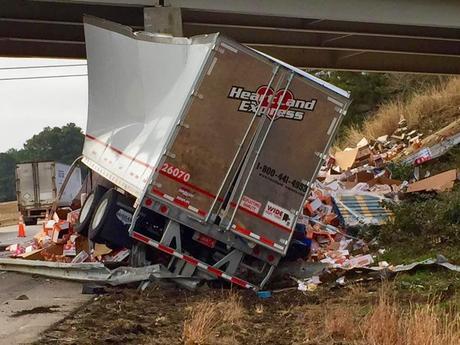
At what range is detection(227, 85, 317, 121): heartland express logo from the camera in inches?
384

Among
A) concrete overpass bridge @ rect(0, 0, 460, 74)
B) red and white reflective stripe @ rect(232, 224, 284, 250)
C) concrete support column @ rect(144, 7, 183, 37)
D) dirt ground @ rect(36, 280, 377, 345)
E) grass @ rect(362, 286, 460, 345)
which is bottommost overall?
dirt ground @ rect(36, 280, 377, 345)

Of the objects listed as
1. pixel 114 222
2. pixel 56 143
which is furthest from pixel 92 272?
pixel 56 143

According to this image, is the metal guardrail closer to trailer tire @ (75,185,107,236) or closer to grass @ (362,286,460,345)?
trailer tire @ (75,185,107,236)

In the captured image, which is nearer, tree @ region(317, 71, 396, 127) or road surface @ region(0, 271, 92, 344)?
road surface @ region(0, 271, 92, 344)

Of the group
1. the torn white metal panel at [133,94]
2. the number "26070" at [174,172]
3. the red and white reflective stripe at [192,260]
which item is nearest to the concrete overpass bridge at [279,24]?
the torn white metal panel at [133,94]

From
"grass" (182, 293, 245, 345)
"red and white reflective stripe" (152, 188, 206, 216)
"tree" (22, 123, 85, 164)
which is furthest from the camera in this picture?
"tree" (22, 123, 85, 164)

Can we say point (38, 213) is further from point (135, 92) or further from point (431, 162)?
point (135, 92)

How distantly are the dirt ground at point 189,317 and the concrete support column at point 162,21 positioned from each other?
21.1ft

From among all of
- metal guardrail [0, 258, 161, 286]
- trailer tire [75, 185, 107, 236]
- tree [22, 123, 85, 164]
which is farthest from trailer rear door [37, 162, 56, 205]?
tree [22, 123, 85, 164]

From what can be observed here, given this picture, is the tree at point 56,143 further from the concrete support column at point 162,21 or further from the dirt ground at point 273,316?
the dirt ground at point 273,316

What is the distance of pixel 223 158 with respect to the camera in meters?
9.77

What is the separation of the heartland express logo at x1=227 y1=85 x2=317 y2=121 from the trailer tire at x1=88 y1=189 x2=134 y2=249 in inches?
100

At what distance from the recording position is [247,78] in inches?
384

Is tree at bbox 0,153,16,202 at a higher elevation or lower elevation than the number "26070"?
higher
